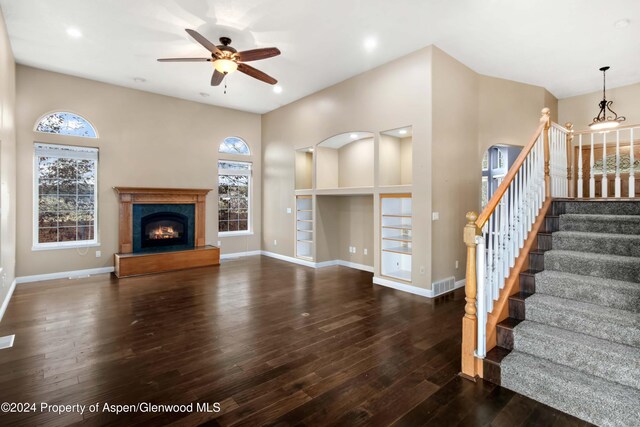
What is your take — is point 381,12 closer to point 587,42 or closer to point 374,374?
point 587,42

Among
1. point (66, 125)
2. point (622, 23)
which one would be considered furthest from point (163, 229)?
point (622, 23)

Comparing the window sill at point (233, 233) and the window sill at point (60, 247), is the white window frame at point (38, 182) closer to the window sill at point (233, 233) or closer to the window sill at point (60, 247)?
the window sill at point (60, 247)

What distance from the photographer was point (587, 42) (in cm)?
467

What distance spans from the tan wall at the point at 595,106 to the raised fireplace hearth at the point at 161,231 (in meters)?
8.42

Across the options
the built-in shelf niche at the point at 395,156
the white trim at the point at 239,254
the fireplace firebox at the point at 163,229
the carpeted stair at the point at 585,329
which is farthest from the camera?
the white trim at the point at 239,254

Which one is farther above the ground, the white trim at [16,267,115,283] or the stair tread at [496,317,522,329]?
the stair tread at [496,317,522,329]

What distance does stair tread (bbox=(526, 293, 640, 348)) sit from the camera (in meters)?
2.20

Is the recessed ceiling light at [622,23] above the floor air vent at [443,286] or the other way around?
above

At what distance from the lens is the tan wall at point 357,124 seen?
4.78 metres

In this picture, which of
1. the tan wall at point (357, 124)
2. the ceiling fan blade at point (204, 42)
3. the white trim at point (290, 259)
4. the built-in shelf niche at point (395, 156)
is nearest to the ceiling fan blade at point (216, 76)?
the ceiling fan blade at point (204, 42)

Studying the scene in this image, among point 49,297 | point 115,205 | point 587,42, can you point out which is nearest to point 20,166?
point 115,205

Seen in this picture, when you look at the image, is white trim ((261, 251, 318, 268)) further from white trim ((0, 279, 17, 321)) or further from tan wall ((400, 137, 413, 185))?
white trim ((0, 279, 17, 321))

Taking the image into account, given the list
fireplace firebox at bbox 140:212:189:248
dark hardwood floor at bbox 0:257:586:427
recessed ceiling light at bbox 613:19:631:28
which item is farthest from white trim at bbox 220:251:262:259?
recessed ceiling light at bbox 613:19:631:28

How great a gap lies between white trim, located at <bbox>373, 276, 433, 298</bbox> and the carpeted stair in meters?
1.91
